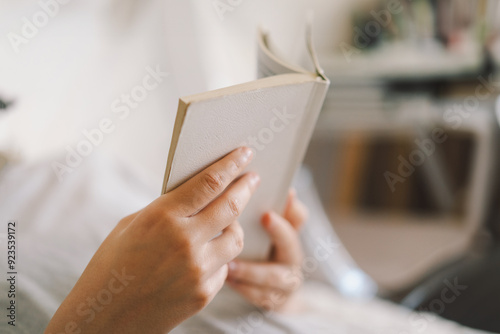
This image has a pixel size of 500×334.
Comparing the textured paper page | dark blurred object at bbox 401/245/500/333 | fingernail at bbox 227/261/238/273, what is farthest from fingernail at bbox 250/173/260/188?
dark blurred object at bbox 401/245/500/333

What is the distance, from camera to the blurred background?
27.7 inches

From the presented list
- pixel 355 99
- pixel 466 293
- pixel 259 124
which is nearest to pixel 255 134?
pixel 259 124

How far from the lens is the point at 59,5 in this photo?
2.29ft

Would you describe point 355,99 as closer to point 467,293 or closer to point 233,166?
point 467,293

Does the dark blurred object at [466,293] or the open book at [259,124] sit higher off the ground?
the open book at [259,124]

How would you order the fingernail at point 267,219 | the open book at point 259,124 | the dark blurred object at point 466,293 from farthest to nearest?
the dark blurred object at point 466,293
the fingernail at point 267,219
the open book at point 259,124

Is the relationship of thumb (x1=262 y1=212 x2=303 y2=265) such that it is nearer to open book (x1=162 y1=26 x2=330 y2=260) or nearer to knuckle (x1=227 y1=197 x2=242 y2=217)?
open book (x1=162 y1=26 x2=330 y2=260)

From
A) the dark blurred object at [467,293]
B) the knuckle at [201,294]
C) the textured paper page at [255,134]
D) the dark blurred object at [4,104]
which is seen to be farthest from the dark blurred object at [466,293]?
the dark blurred object at [4,104]

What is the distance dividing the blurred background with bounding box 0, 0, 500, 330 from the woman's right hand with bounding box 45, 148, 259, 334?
242mm

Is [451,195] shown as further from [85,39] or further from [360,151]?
[85,39]

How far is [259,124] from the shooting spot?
394 millimetres

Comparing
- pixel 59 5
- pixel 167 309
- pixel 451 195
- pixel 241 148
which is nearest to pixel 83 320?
pixel 167 309

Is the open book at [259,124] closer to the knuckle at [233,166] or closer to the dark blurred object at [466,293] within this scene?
the knuckle at [233,166]

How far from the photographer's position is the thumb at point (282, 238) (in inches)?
20.7
